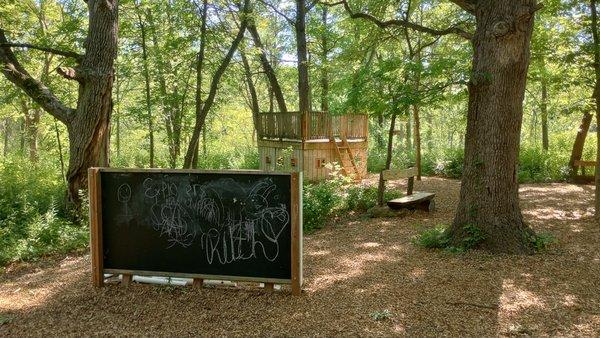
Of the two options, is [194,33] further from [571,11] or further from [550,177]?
[550,177]

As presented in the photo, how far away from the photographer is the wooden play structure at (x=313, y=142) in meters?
16.5

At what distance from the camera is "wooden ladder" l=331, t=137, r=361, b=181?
55.7 feet

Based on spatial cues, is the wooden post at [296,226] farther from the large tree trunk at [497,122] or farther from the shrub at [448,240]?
the large tree trunk at [497,122]

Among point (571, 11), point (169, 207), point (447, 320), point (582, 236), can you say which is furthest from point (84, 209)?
point (571, 11)

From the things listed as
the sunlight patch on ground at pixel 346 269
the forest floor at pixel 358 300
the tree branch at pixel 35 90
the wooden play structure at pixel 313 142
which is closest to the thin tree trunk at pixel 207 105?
the wooden play structure at pixel 313 142

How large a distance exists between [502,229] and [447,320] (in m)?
2.81

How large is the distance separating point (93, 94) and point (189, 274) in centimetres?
542

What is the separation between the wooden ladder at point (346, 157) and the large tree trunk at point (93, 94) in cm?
921

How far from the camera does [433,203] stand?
38.9 ft

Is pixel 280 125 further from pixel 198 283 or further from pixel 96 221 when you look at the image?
pixel 198 283

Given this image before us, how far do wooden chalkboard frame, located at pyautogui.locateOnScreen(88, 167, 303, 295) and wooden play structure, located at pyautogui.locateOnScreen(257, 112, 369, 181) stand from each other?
1073 centimetres

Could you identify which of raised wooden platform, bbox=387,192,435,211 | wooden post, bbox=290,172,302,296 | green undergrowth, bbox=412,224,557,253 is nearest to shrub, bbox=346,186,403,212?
raised wooden platform, bbox=387,192,435,211

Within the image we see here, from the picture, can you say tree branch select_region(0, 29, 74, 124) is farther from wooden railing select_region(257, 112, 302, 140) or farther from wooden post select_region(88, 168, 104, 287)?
wooden railing select_region(257, 112, 302, 140)

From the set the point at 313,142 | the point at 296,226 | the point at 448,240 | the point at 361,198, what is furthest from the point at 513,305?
the point at 313,142
